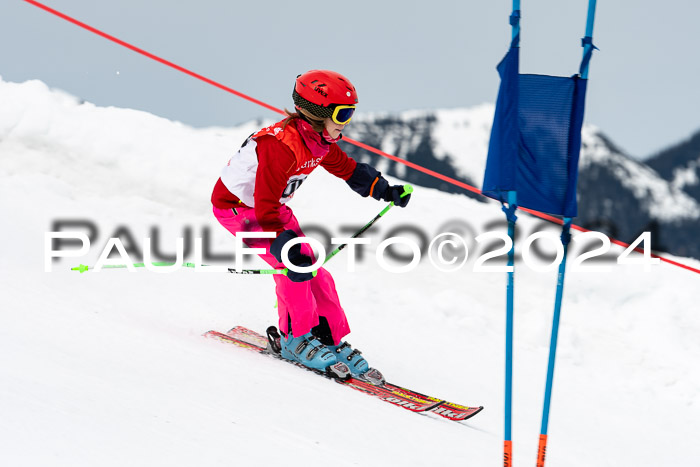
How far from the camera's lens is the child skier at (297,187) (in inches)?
138

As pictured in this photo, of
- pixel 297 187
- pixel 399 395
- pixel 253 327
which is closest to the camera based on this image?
pixel 399 395

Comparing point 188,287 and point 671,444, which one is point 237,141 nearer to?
point 188,287

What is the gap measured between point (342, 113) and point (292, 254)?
84cm

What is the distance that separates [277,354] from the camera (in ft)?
13.7

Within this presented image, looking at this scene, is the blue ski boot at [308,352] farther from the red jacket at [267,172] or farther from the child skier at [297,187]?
the red jacket at [267,172]

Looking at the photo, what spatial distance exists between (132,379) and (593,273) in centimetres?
488

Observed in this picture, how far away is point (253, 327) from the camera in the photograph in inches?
196

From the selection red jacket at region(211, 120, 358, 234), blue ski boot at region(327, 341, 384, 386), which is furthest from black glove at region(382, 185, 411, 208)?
blue ski boot at region(327, 341, 384, 386)

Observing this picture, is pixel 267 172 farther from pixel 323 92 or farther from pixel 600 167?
pixel 600 167

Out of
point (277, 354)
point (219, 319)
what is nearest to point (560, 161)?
point (277, 354)

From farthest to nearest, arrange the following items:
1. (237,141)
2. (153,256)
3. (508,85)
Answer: (237,141), (153,256), (508,85)

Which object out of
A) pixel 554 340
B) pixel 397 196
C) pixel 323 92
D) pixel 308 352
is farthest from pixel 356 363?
pixel 554 340

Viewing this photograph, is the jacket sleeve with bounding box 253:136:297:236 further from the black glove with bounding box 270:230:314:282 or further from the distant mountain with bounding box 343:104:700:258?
the distant mountain with bounding box 343:104:700:258

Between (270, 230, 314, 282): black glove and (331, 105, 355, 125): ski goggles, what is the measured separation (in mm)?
686
